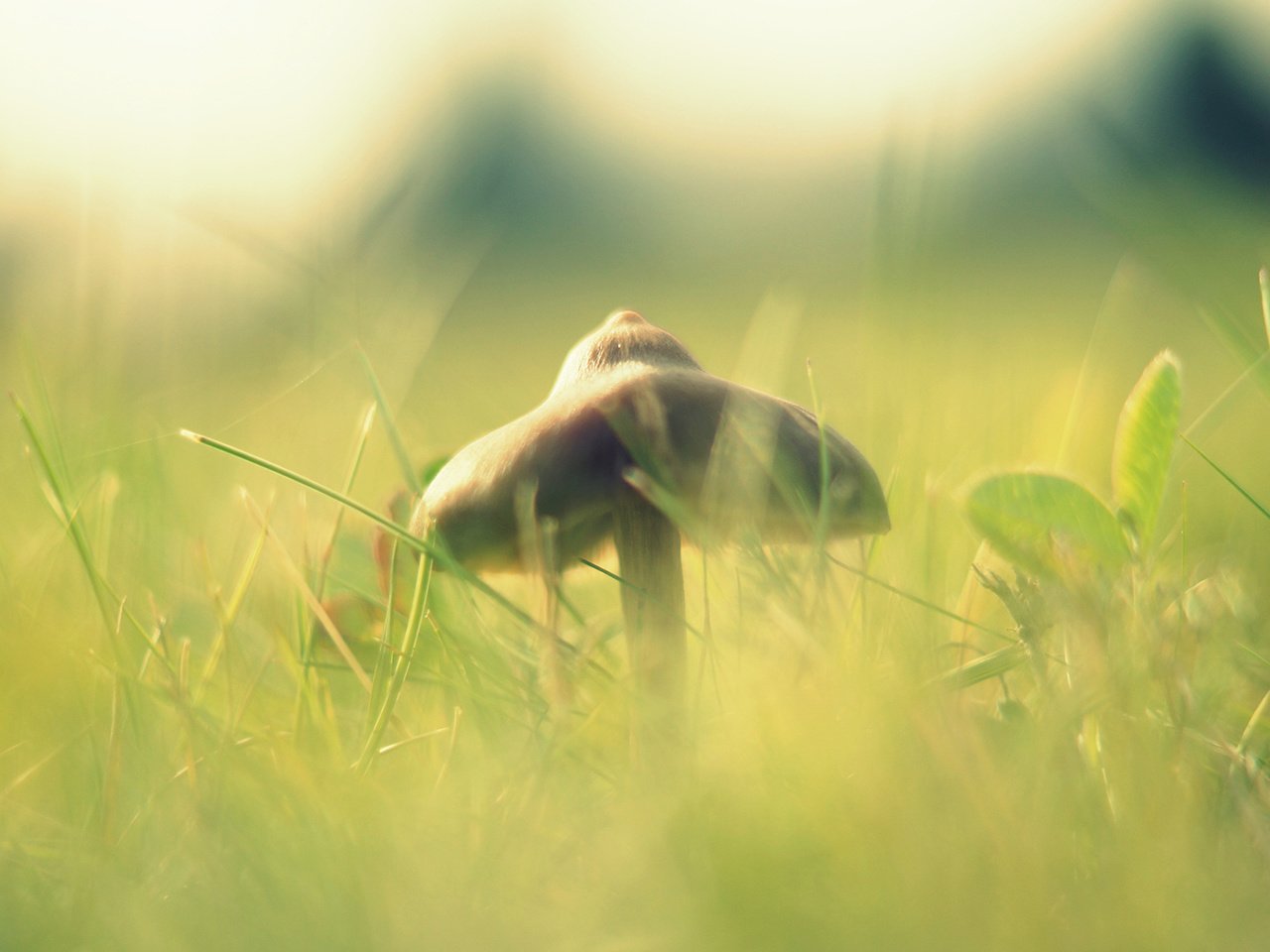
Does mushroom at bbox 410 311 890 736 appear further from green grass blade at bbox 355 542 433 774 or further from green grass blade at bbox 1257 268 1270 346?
green grass blade at bbox 1257 268 1270 346

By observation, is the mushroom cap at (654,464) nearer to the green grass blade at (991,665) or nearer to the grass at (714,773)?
the grass at (714,773)

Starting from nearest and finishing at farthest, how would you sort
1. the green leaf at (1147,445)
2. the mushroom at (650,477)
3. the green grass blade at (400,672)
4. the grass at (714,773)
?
the grass at (714,773)
the green grass blade at (400,672)
the green leaf at (1147,445)
the mushroom at (650,477)

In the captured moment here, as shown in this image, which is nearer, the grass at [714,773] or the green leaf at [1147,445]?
the grass at [714,773]

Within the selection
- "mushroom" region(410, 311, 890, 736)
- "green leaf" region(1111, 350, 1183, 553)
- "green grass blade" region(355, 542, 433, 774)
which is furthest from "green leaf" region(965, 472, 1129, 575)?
"green grass blade" region(355, 542, 433, 774)

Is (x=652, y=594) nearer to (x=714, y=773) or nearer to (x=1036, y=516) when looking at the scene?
(x=1036, y=516)

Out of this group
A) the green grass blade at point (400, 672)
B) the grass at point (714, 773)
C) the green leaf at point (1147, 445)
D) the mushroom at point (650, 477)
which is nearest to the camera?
the grass at point (714, 773)

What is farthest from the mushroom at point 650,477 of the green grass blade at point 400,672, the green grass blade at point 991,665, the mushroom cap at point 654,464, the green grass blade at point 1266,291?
the green grass blade at point 1266,291

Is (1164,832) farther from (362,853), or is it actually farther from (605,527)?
(605,527)
